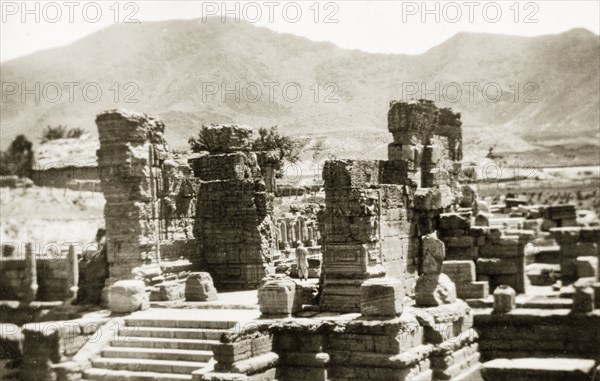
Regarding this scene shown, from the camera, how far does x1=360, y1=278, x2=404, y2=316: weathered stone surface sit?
13828mm

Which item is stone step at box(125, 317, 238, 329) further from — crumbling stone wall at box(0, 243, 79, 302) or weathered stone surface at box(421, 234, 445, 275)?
crumbling stone wall at box(0, 243, 79, 302)

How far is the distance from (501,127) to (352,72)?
24077 millimetres

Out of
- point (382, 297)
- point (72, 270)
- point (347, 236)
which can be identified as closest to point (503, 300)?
point (347, 236)

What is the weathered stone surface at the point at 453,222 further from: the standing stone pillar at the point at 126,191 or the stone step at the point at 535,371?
the stone step at the point at 535,371

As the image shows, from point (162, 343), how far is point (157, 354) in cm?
29

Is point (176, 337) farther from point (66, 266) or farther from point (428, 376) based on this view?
point (66, 266)

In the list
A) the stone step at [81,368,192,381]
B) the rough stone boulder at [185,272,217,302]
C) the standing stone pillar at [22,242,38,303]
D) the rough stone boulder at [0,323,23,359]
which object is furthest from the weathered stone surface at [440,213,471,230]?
the standing stone pillar at [22,242,38,303]

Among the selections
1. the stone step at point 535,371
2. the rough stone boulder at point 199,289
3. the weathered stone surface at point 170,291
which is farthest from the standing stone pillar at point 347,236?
the weathered stone surface at point 170,291

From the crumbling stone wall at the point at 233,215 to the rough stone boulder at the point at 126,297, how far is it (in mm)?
3896

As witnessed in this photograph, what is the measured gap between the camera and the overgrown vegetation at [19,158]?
5266cm

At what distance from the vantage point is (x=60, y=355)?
1566cm

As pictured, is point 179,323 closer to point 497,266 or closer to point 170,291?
point 170,291

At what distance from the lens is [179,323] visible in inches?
622

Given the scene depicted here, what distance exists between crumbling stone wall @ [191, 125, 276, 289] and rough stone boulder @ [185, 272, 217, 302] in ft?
8.76
